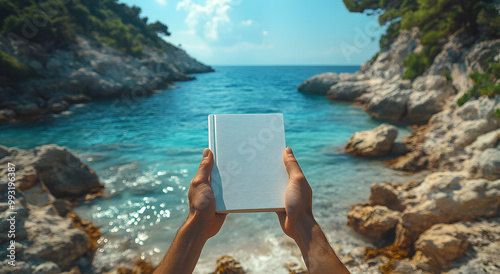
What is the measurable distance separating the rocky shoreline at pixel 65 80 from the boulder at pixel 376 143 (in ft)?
62.2

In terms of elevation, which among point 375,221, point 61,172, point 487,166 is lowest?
point 375,221

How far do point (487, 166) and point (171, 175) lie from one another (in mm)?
7864

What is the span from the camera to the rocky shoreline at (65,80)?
1631cm

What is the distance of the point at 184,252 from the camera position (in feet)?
5.31

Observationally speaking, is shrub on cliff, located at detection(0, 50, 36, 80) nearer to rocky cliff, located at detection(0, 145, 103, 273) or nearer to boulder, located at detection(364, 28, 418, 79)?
rocky cliff, located at detection(0, 145, 103, 273)

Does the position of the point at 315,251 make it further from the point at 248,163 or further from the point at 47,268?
the point at 47,268

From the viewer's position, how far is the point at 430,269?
125 inches

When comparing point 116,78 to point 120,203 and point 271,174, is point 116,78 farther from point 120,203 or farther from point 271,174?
point 271,174

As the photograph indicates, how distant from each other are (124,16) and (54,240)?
58.4 m

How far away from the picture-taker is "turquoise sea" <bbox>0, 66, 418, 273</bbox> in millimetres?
4473

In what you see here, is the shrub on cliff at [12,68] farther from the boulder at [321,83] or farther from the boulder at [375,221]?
the boulder at [321,83]

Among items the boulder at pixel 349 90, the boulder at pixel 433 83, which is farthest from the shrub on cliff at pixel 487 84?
the boulder at pixel 349 90

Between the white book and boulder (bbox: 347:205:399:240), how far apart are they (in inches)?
127

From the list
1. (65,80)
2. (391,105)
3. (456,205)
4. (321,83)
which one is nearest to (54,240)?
(456,205)
